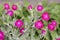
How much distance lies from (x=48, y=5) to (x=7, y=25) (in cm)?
77

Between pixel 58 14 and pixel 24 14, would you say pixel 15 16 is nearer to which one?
pixel 24 14

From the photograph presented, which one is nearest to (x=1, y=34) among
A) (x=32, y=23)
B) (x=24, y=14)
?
(x=32, y=23)

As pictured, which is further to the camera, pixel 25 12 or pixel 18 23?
pixel 25 12

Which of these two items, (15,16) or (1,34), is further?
(15,16)

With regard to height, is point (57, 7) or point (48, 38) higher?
point (57, 7)

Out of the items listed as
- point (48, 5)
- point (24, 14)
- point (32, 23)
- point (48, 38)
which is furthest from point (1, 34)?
point (48, 5)

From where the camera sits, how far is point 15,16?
2.28 m

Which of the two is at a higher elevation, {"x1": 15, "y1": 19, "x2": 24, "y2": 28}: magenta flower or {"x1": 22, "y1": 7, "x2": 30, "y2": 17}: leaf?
{"x1": 15, "y1": 19, "x2": 24, "y2": 28}: magenta flower

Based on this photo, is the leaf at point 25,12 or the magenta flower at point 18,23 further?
the leaf at point 25,12

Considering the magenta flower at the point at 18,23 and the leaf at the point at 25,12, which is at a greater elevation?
the magenta flower at the point at 18,23

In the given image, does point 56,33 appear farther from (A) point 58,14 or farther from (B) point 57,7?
(B) point 57,7

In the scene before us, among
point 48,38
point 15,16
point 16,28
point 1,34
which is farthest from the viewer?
point 15,16

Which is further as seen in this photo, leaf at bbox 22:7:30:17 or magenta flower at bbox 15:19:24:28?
leaf at bbox 22:7:30:17

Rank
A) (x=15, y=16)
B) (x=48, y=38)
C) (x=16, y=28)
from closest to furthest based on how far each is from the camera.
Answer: (x=16, y=28)
(x=48, y=38)
(x=15, y=16)
